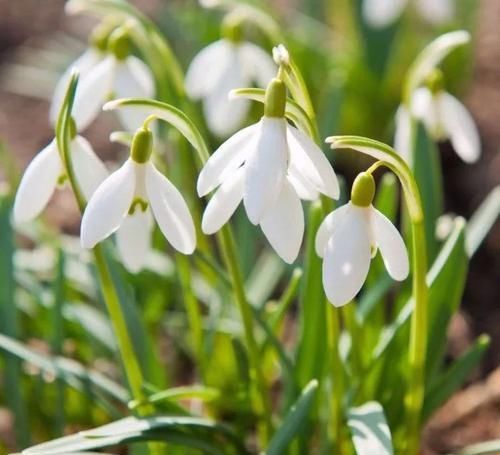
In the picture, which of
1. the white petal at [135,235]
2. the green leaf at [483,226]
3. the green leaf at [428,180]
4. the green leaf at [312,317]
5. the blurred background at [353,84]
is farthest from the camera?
the blurred background at [353,84]

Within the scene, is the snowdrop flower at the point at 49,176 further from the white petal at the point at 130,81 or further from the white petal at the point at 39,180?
the white petal at the point at 130,81

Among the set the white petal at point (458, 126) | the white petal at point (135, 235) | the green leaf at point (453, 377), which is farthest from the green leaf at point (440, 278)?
the white petal at point (135, 235)

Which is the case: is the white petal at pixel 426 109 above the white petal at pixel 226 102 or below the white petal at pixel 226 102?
below

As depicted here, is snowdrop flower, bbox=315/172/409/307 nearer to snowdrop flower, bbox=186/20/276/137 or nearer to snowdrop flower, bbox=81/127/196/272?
snowdrop flower, bbox=81/127/196/272

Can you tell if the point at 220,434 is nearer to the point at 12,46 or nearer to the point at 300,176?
the point at 300,176

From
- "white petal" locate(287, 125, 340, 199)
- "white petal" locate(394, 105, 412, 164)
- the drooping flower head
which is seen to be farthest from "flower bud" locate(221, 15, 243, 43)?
"white petal" locate(287, 125, 340, 199)

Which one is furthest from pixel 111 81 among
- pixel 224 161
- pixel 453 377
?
pixel 453 377
